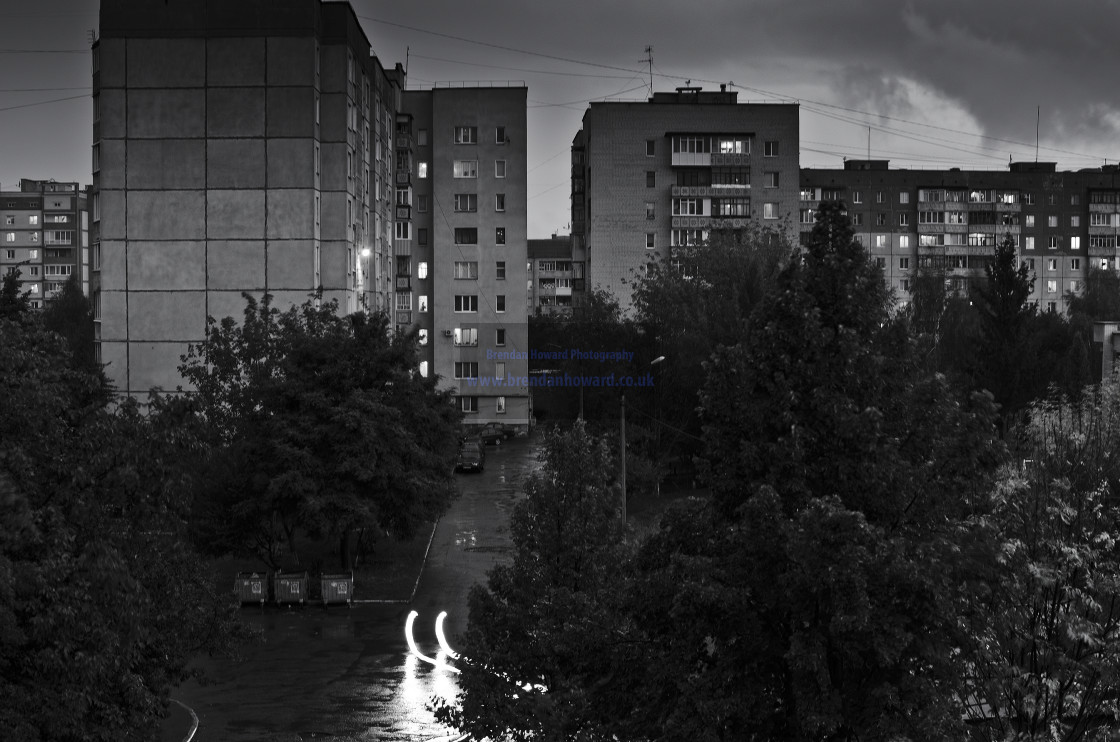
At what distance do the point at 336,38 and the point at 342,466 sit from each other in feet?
87.4

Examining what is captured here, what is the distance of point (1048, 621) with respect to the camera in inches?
502

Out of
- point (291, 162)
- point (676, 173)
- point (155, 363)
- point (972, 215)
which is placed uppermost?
point (676, 173)

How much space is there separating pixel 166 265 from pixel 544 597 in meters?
36.1

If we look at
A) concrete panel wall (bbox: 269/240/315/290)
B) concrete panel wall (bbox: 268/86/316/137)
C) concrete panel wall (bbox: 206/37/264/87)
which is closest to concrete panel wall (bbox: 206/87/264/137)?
concrete panel wall (bbox: 206/37/264/87)

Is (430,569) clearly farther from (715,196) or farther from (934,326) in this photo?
(715,196)

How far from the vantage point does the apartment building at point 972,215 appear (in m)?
101

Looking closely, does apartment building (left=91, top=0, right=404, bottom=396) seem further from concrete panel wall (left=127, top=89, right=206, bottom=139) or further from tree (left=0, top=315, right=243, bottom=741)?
tree (left=0, top=315, right=243, bottom=741)

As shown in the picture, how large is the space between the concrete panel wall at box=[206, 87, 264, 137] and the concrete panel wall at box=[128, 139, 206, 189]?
1046mm

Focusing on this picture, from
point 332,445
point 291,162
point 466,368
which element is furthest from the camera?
point 466,368

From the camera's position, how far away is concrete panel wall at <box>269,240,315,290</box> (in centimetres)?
4838

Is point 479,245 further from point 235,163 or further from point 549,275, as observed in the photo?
point 549,275

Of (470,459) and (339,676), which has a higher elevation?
(470,459)

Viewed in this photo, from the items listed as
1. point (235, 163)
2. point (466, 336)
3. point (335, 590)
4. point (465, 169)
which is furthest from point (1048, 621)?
point (465, 169)

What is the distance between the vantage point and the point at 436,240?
228ft
